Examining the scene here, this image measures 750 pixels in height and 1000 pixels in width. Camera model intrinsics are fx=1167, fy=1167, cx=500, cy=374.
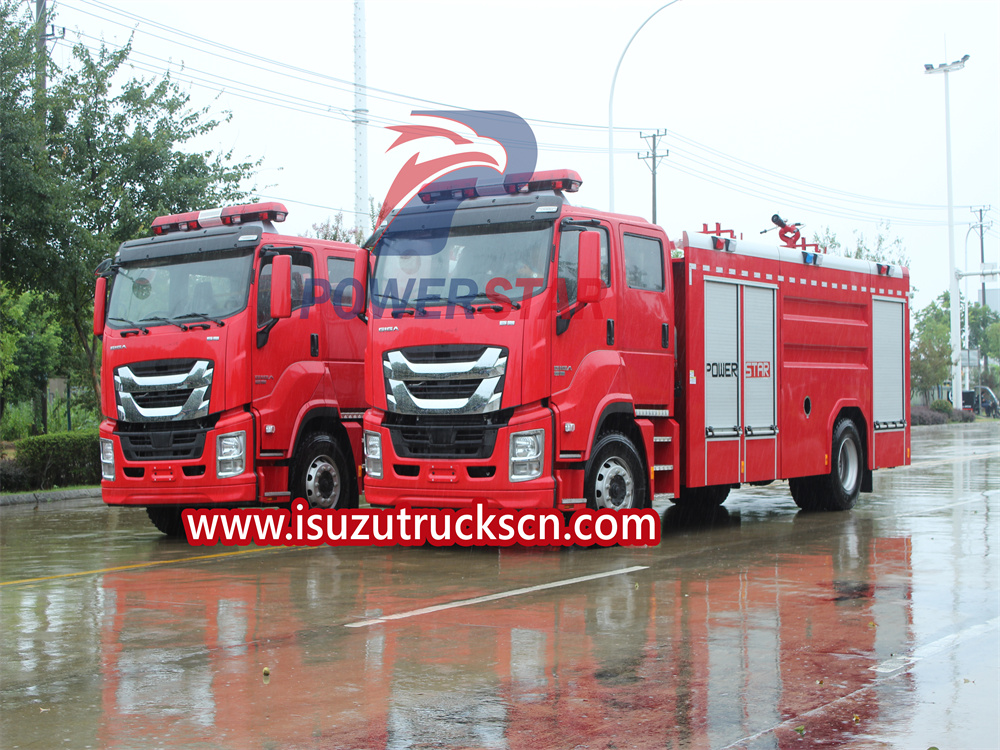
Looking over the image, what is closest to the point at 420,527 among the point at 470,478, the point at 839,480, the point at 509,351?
the point at 470,478

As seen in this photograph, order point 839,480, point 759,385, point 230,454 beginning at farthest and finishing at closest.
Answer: point 839,480 → point 759,385 → point 230,454

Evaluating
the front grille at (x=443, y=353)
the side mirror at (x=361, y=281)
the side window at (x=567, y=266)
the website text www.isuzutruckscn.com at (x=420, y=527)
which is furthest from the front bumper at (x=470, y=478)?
the side mirror at (x=361, y=281)

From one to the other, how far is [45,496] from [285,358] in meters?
8.01

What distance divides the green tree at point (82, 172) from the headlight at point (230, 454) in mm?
7731

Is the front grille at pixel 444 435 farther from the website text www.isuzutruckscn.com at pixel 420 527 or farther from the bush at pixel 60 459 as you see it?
the bush at pixel 60 459

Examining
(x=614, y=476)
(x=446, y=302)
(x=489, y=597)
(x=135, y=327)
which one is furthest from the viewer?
(x=135, y=327)

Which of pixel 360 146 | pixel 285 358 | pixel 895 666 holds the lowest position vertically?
pixel 895 666

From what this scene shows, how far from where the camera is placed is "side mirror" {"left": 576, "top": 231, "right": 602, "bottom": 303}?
1082 cm

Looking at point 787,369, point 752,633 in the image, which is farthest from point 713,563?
point 787,369

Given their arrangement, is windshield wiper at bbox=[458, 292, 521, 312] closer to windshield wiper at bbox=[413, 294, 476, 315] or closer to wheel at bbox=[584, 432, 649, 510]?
windshield wiper at bbox=[413, 294, 476, 315]

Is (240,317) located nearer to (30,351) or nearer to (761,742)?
(761,742)

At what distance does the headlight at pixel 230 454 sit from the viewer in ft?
40.5

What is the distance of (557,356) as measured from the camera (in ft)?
36.5

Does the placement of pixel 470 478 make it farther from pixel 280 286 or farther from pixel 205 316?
pixel 205 316
